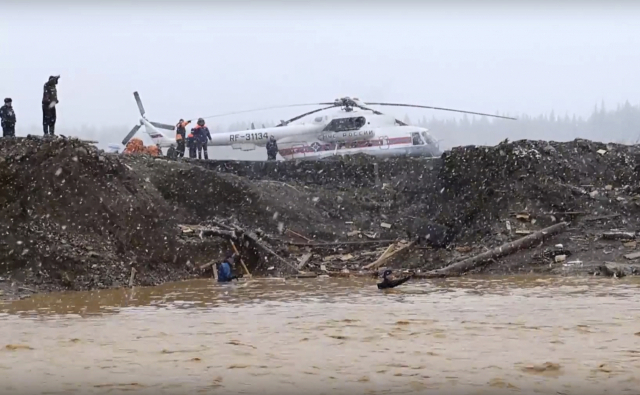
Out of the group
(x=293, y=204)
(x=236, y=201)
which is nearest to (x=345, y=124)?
(x=293, y=204)

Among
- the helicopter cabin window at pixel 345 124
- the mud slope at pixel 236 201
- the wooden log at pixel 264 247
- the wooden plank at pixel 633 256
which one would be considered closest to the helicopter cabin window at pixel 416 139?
the helicopter cabin window at pixel 345 124

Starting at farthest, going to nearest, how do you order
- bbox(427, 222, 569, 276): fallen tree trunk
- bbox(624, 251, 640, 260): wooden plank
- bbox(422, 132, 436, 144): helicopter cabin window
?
1. bbox(422, 132, 436, 144): helicopter cabin window
2. bbox(427, 222, 569, 276): fallen tree trunk
3. bbox(624, 251, 640, 260): wooden plank

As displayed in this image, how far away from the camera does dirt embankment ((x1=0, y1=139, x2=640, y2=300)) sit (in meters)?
20.0

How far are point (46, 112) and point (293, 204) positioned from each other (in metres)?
8.20

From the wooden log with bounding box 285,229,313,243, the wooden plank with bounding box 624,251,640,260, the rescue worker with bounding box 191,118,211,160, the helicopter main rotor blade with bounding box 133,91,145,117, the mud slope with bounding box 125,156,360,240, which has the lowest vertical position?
the wooden plank with bounding box 624,251,640,260

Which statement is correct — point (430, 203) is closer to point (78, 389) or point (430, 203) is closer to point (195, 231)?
point (195, 231)

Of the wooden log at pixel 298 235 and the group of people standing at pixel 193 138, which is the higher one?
the group of people standing at pixel 193 138

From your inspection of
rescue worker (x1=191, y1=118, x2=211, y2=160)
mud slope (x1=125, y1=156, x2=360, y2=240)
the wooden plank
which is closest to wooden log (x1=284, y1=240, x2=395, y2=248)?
mud slope (x1=125, y1=156, x2=360, y2=240)

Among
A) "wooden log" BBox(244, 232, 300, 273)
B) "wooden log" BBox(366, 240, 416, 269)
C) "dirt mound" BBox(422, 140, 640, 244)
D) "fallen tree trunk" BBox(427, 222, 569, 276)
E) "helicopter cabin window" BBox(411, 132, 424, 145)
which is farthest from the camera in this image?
"helicopter cabin window" BBox(411, 132, 424, 145)

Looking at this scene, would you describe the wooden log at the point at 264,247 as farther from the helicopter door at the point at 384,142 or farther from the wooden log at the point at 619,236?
the helicopter door at the point at 384,142

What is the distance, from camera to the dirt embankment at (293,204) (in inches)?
786

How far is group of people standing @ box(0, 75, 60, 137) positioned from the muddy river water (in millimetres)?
6052

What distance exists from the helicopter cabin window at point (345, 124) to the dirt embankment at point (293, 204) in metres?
1.86

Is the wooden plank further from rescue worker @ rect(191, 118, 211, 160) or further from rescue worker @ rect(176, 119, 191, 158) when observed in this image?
rescue worker @ rect(176, 119, 191, 158)
